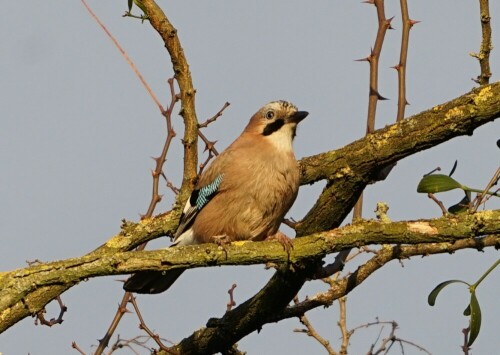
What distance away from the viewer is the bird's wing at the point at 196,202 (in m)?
6.50

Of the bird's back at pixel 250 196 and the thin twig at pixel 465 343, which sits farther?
the bird's back at pixel 250 196

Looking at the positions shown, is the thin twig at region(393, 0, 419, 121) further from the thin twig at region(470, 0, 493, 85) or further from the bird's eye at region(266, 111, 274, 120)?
the bird's eye at region(266, 111, 274, 120)

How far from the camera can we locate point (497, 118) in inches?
189

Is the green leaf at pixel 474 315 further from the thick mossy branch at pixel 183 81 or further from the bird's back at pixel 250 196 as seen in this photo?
the thick mossy branch at pixel 183 81

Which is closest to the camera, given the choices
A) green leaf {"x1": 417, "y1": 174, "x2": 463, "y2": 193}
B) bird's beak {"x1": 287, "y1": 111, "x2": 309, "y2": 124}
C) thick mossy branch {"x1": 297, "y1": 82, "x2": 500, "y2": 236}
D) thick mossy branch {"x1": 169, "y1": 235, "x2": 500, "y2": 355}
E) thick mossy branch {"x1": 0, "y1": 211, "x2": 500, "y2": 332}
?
thick mossy branch {"x1": 0, "y1": 211, "x2": 500, "y2": 332}

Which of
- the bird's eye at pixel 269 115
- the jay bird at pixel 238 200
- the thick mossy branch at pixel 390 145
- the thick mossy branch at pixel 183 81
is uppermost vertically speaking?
the bird's eye at pixel 269 115

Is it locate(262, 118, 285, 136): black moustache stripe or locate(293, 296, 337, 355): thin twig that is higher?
locate(262, 118, 285, 136): black moustache stripe

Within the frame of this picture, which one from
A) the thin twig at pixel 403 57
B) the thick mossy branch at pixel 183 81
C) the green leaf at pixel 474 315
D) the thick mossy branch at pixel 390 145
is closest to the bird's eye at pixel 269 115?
the thick mossy branch at pixel 183 81

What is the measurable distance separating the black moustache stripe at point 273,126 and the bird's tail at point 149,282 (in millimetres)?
1419

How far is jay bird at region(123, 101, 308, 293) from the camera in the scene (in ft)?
21.1

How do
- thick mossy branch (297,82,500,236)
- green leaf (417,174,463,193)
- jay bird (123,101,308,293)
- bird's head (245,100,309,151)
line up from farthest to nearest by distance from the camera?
bird's head (245,100,309,151) → jay bird (123,101,308,293) → green leaf (417,174,463,193) → thick mossy branch (297,82,500,236)

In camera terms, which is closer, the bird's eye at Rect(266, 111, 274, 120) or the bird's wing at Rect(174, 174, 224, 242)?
the bird's wing at Rect(174, 174, 224, 242)

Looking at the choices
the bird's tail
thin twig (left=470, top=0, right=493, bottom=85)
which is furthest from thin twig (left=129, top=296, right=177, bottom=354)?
thin twig (left=470, top=0, right=493, bottom=85)

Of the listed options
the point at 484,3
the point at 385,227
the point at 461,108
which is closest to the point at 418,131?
the point at 461,108
